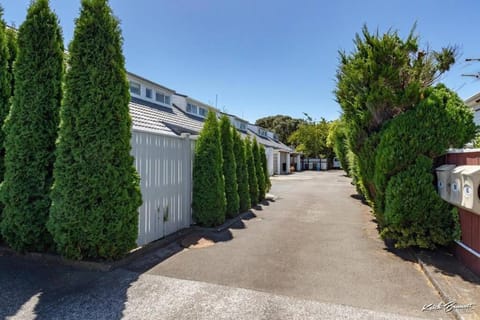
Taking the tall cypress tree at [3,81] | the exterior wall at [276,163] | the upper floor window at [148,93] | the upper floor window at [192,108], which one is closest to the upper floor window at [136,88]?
the upper floor window at [148,93]

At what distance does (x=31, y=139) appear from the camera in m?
4.56

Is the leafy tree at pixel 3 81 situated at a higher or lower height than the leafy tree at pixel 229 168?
higher

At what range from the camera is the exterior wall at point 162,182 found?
530cm

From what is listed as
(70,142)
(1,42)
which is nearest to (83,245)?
(70,142)

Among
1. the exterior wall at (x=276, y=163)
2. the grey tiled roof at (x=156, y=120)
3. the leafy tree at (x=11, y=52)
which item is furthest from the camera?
the exterior wall at (x=276, y=163)

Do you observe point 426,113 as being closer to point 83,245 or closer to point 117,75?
point 117,75

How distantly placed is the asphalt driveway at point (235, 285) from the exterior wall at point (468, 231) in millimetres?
721

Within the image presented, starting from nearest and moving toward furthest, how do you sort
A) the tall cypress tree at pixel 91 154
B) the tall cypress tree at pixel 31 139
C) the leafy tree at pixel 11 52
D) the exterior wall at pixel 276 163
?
the tall cypress tree at pixel 91 154 < the tall cypress tree at pixel 31 139 < the leafy tree at pixel 11 52 < the exterior wall at pixel 276 163

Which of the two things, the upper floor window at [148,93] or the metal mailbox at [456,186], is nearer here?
the metal mailbox at [456,186]

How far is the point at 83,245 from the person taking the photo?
4.26 m

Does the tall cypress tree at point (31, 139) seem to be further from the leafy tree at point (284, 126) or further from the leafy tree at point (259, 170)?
the leafy tree at point (284, 126)

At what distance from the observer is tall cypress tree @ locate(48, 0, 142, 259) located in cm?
417

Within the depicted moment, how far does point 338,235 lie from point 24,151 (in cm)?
659

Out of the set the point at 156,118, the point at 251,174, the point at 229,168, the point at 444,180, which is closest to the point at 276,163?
the point at 251,174
